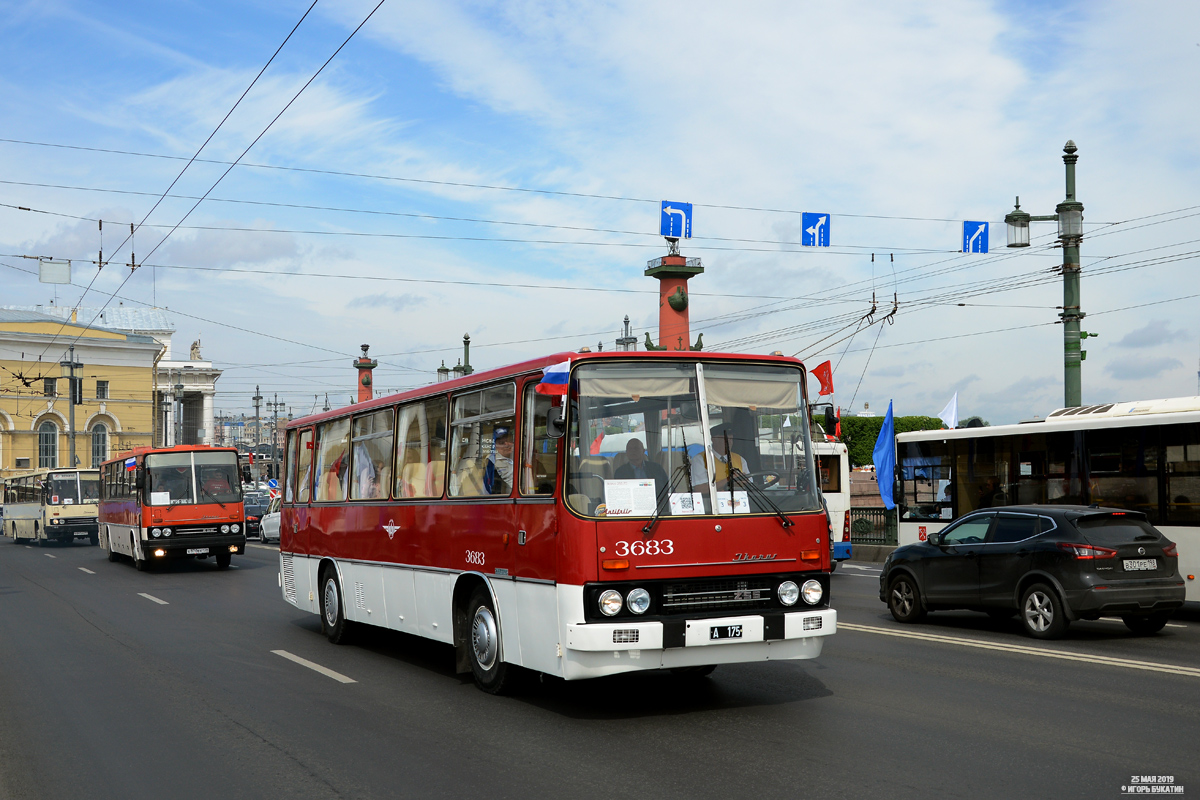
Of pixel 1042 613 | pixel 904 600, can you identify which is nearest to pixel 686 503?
pixel 1042 613

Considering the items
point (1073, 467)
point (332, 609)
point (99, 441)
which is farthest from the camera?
point (99, 441)

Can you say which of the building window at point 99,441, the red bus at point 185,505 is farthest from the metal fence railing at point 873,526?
the building window at point 99,441

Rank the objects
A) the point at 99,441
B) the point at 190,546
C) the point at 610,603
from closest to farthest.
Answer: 1. the point at 610,603
2. the point at 190,546
3. the point at 99,441

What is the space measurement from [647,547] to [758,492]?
106cm

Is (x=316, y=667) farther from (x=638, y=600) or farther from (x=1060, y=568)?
(x=1060, y=568)

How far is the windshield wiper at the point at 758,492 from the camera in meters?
8.70

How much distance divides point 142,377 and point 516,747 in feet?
306

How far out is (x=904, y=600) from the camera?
14.9m

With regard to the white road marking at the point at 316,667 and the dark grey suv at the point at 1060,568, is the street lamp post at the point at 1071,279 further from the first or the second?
the white road marking at the point at 316,667

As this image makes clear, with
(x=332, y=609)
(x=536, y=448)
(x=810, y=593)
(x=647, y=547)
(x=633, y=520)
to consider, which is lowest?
(x=332, y=609)

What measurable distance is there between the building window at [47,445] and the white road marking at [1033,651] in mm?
85658

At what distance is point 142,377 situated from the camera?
93312 mm

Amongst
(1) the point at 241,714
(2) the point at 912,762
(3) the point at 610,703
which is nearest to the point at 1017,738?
(2) the point at 912,762

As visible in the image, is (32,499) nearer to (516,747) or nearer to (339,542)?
(339,542)
